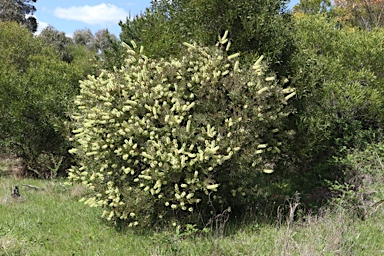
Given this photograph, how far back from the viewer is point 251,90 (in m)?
4.57

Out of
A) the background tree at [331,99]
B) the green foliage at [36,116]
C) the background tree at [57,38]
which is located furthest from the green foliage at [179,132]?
the background tree at [57,38]

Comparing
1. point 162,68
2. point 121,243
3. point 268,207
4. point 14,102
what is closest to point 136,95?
point 162,68

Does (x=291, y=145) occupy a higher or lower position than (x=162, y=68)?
lower

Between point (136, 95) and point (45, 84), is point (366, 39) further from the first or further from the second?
point (45, 84)

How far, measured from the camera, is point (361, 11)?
2384 cm

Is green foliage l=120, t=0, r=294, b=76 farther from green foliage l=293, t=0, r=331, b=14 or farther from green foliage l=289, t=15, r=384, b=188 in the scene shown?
green foliage l=293, t=0, r=331, b=14

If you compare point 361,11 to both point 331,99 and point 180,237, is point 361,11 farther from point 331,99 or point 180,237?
point 180,237

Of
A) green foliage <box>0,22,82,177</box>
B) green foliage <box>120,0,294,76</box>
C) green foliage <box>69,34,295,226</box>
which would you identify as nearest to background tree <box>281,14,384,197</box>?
green foliage <box>120,0,294,76</box>

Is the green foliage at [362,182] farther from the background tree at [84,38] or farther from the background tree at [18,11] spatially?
the background tree at [84,38]

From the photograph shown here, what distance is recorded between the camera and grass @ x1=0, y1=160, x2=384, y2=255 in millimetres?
4035

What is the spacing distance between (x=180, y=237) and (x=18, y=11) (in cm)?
3240

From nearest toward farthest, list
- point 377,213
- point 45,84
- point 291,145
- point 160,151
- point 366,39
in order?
point 160,151 → point 377,213 → point 291,145 → point 366,39 → point 45,84

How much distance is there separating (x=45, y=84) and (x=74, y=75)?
1244 millimetres

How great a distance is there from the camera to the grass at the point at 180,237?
404cm
